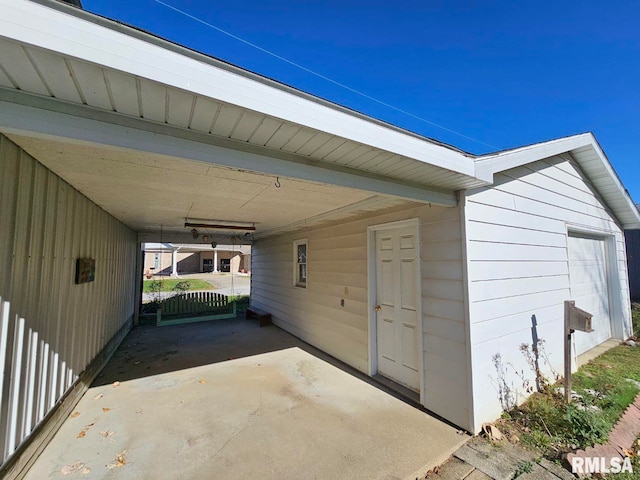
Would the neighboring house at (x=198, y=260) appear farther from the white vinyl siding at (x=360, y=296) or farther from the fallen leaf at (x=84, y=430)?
the fallen leaf at (x=84, y=430)

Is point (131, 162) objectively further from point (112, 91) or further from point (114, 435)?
point (114, 435)

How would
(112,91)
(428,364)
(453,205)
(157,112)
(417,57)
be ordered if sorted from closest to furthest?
(112,91)
(157,112)
(453,205)
(428,364)
(417,57)

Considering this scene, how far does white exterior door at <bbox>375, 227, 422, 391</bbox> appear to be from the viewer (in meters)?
3.63

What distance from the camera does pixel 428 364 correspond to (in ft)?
10.6

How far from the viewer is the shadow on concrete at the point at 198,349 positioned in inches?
165

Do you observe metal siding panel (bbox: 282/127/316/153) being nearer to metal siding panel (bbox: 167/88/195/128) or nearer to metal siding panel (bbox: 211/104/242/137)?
metal siding panel (bbox: 211/104/242/137)

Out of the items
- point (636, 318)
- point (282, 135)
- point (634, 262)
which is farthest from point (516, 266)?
point (634, 262)

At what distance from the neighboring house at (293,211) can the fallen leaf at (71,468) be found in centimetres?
30

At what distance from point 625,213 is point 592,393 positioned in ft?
15.8

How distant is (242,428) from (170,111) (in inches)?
120

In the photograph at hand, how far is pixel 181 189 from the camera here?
3225 mm

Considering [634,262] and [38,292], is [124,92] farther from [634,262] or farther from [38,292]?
[634,262]

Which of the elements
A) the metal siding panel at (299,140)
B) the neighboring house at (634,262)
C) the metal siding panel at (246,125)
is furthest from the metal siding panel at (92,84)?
the neighboring house at (634,262)

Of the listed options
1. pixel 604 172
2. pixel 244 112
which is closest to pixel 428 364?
pixel 244 112
